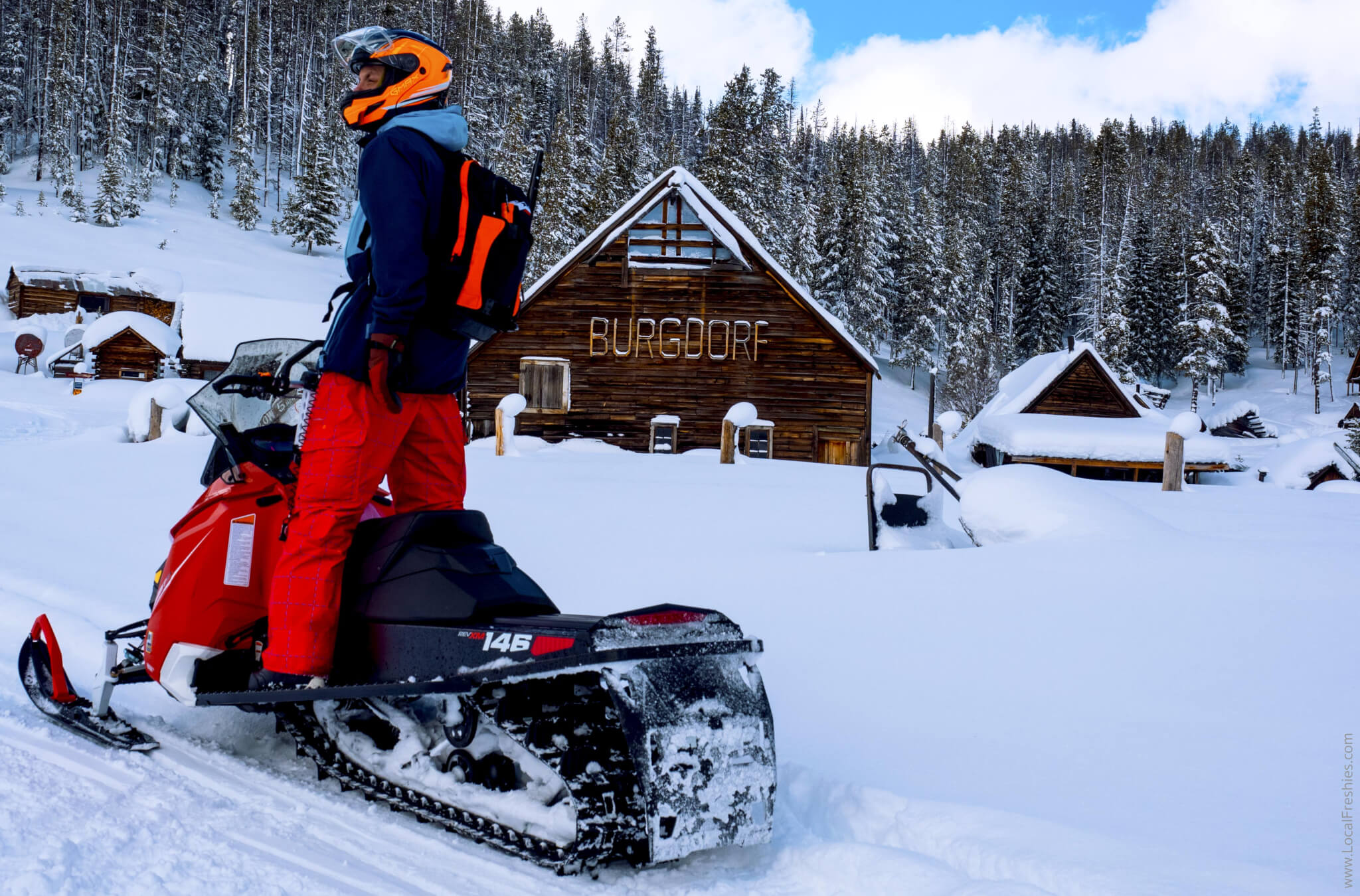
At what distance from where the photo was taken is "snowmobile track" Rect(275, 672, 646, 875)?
6.49 feet

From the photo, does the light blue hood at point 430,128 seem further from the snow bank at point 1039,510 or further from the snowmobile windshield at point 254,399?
the snow bank at point 1039,510

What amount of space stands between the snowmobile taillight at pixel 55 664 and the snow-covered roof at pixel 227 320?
31.4 metres

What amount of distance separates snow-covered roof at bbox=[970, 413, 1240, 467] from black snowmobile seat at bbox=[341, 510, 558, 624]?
25700 mm

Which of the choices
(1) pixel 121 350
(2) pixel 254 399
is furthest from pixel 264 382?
(1) pixel 121 350

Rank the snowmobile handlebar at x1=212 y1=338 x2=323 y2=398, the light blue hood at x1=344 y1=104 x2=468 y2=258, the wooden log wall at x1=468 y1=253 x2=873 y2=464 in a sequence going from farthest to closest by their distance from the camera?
the wooden log wall at x1=468 y1=253 x2=873 y2=464
the snowmobile handlebar at x1=212 y1=338 x2=323 y2=398
the light blue hood at x1=344 y1=104 x2=468 y2=258

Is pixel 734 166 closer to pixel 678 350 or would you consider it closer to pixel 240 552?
pixel 678 350

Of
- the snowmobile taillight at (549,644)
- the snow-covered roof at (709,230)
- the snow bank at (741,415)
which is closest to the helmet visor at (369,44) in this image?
the snowmobile taillight at (549,644)

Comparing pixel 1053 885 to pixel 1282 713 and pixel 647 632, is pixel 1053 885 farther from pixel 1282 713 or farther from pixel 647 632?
pixel 1282 713

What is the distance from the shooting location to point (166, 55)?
5628 centimetres

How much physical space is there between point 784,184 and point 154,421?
126 feet

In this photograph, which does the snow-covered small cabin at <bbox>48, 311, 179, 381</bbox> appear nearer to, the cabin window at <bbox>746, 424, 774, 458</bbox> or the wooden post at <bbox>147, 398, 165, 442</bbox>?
the wooden post at <bbox>147, 398, 165, 442</bbox>

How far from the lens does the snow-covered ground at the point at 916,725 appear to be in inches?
78.2

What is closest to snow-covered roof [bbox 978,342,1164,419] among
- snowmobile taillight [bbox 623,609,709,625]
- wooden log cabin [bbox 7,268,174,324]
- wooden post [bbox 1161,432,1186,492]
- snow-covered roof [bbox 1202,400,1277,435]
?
snow-covered roof [bbox 1202,400,1277,435]

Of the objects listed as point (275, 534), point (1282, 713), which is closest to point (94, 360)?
point (275, 534)
